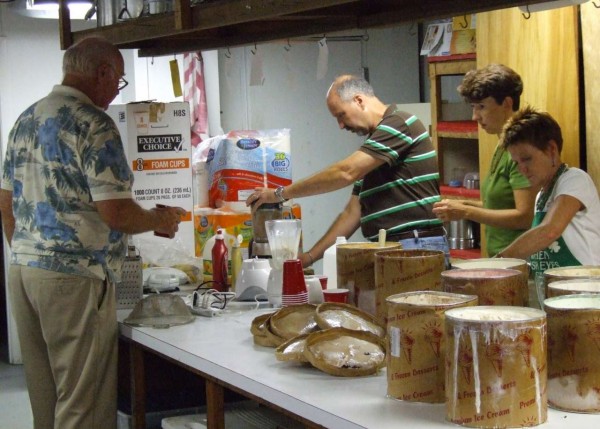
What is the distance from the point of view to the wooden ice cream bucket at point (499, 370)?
68.1 inches

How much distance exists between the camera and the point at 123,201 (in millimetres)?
3006

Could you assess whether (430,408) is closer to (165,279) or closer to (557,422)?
(557,422)

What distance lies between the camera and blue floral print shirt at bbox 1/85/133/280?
3002 millimetres

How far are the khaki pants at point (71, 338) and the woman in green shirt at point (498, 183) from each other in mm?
1533

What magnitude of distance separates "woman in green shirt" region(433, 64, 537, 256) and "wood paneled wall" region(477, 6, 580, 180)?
171 millimetres

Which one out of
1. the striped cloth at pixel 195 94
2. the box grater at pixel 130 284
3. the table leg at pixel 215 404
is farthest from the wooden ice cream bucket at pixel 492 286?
the striped cloth at pixel 195 94

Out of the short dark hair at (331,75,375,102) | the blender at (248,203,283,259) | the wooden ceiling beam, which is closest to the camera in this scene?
the wooden ceiling beam

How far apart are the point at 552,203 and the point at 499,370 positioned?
5.26 feet

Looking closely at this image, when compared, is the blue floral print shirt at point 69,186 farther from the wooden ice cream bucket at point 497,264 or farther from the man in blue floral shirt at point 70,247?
the wooden ice cream bucket at point 497,264

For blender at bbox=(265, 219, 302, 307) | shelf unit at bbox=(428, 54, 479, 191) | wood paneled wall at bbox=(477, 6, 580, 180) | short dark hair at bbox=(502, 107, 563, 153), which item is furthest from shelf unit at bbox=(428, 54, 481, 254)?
blender at bbox=(265, 219, 302, 307)

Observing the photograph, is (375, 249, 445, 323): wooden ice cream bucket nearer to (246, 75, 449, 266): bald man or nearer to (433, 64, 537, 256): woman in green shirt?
(433, 64, 537, 256): woman in green shirt

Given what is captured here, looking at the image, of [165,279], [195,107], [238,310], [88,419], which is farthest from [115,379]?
[195,107]

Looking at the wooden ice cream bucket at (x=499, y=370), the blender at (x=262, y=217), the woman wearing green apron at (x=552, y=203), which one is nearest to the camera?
the wooden ice cream bucket at (x=499, y=370)

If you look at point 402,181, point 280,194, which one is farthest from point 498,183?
point 280,194
